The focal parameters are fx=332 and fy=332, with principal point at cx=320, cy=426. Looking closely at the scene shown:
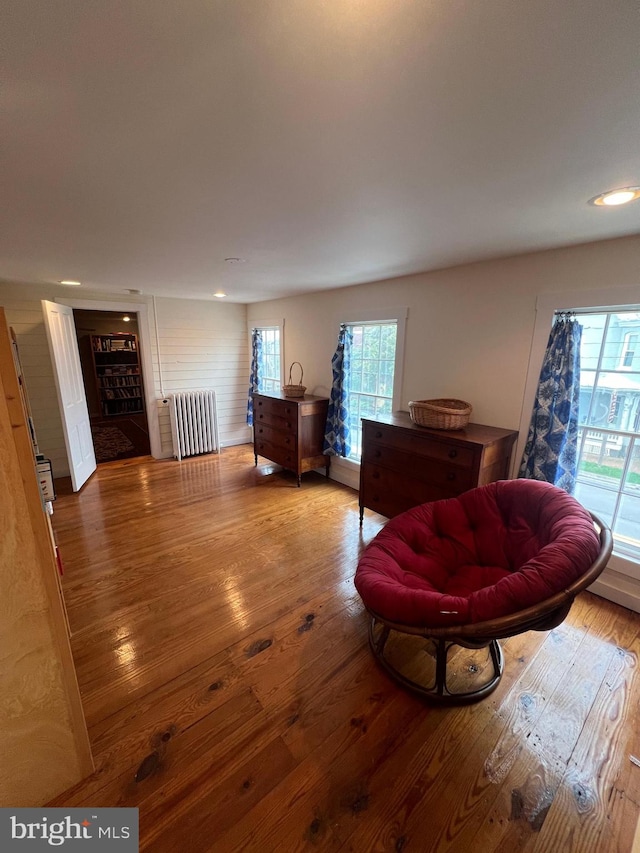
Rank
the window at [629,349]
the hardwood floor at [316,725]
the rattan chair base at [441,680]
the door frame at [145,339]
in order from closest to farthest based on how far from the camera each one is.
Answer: the hardwood floor at [316,725], the rattan chair base at [441,680], the window at [629,349], the door frame at [145,339]

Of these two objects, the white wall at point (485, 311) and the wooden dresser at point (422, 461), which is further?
Result: the wooden dresser at point (422, 461)

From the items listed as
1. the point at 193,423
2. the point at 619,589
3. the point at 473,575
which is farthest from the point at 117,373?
the point at 619,589

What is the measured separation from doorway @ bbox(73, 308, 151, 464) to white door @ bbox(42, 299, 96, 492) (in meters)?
2.35

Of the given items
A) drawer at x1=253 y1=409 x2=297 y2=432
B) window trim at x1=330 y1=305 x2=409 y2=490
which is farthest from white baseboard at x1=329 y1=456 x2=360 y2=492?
drawer at x1=253 y1=409 x2=297 y2=432

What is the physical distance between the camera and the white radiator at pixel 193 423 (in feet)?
15.4

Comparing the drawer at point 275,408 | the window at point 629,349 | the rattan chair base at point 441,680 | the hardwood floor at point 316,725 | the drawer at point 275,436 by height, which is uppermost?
the window at point 629,349

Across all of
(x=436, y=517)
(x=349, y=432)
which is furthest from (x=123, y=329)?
(x=436, y=517)

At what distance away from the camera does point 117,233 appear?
1.92 meters

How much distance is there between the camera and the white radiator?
4.68 m

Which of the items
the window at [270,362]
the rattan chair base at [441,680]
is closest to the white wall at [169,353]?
the window at [270,362]

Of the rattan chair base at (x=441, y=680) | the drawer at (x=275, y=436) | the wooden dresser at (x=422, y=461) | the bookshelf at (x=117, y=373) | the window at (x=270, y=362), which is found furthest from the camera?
the bookshelf at (x=117, y=373)

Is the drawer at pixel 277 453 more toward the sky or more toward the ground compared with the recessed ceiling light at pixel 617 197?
more toward the ground

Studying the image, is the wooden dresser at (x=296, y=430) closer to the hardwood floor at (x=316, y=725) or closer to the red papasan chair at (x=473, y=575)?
Answer: the hardwood floor at (x=316, y=725)

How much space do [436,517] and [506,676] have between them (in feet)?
2.63
